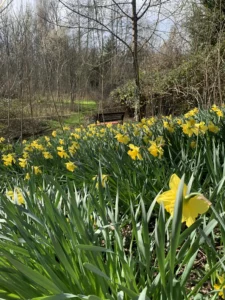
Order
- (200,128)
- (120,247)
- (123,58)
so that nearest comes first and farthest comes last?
(120,247) < (200,128) < (123,58)

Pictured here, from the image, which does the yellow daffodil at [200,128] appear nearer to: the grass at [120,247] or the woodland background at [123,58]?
the grass at [120,247]

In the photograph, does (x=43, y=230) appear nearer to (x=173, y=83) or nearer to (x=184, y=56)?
(x=173, y=83)

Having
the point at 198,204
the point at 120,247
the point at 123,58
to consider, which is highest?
the point at 123,58

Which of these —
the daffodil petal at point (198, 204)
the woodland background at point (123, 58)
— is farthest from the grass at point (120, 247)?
the woodland background at point (123, 58)

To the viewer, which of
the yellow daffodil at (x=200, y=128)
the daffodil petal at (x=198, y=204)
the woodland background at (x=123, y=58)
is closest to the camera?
the daffodil petal at (x=198, y=204)

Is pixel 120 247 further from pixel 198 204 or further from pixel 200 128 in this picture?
pixel 200 128

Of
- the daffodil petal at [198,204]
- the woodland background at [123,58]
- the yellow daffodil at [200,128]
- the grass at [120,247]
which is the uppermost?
the woodland background at [123,58]

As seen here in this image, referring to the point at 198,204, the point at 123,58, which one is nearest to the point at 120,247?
the point at 198,204

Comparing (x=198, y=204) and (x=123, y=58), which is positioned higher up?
(x=123, y=58)

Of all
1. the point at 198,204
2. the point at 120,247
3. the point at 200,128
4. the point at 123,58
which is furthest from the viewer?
the point at 123,58

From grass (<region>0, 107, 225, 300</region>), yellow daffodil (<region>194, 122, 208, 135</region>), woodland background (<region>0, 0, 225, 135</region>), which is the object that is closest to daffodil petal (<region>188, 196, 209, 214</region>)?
grass (<region>0, 107, 225, 300</region>)

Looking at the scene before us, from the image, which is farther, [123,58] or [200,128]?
[123,58]

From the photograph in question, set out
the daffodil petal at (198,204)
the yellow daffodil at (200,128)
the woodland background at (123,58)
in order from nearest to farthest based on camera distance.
Result: 1. the daffodil petal at (198,204)
2. the yellow daffodil at (200,128)
3. the woodland background at (123,58)

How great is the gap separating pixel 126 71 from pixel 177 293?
43.7 feet
